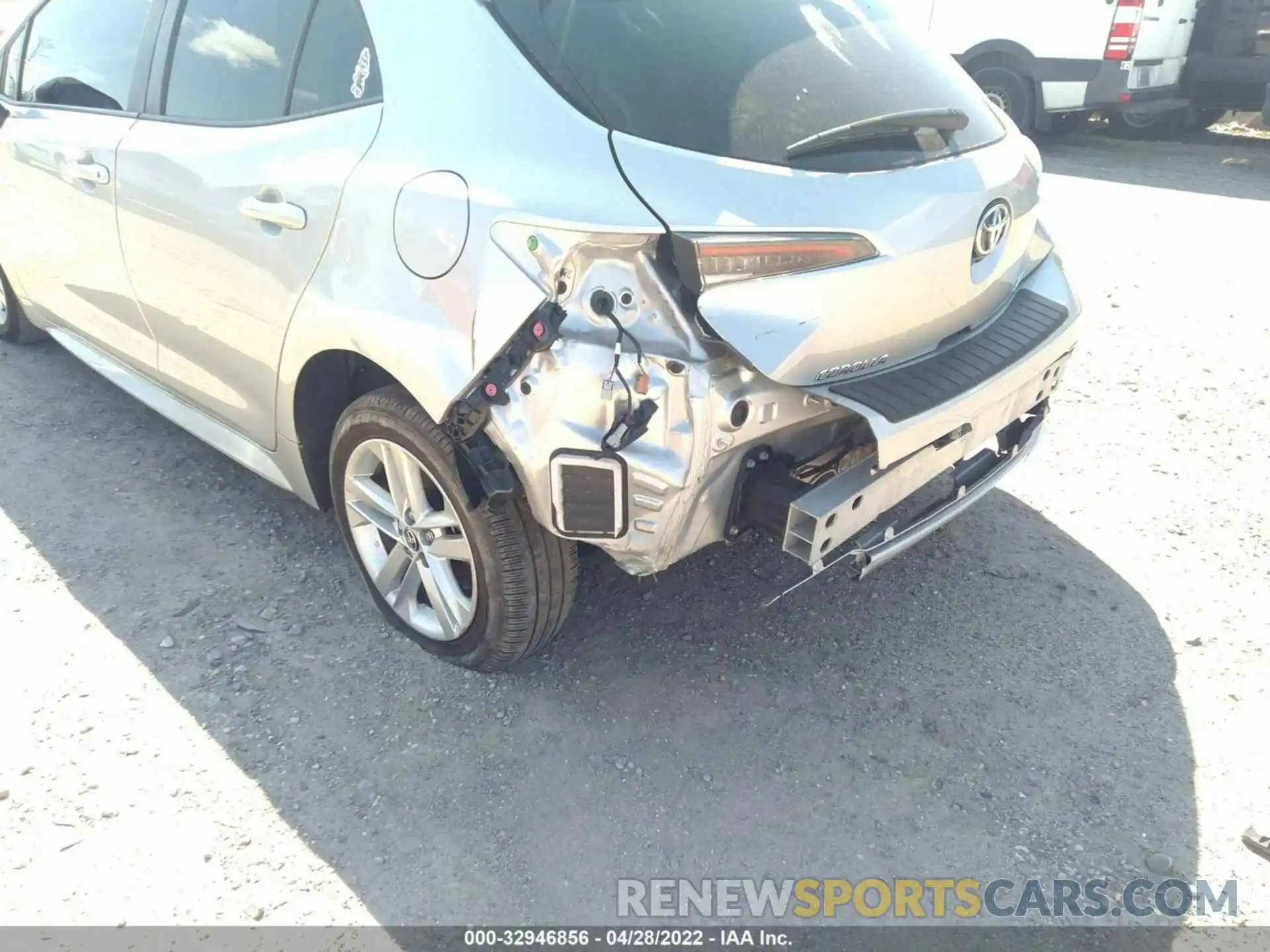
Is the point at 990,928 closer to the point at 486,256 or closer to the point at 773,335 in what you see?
the point at 773,335

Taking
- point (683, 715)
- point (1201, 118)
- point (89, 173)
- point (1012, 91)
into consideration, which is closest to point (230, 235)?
point (89, 173)

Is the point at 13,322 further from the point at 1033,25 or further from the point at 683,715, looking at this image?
the point at 1033,25

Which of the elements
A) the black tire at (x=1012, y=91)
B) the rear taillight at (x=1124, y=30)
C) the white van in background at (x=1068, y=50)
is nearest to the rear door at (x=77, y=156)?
the white van in background at (x=1068, y=50)

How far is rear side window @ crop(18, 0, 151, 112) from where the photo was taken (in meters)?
3.27

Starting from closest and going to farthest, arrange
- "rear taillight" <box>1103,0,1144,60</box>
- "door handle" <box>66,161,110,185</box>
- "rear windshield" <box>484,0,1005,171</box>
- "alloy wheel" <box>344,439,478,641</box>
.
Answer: "rear windshield" <box>484,0,1005,171</box>, "alloy wheel" <box>344,439,478,641</box>, "door handle" <box>66,161,110,185</box>, "rear taillight" <box>1103,0,1144,60</box>

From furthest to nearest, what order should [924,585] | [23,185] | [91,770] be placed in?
1. [23,185]
2. [924,585]
3. [91,770]

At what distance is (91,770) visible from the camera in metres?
2.55

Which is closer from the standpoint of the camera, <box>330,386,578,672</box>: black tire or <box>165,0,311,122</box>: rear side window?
<box>330,386,578,672</box>: black tire

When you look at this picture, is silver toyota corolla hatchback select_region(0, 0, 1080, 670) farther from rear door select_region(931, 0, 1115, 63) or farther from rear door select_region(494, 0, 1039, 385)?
rear door select_region(931, 0, 1115, 63)

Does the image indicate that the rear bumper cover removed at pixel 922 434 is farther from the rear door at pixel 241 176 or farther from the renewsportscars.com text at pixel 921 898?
the rear door at pixel 241 176

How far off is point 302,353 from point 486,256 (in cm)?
80

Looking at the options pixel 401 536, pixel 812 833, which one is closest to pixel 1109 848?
pixel 812 833

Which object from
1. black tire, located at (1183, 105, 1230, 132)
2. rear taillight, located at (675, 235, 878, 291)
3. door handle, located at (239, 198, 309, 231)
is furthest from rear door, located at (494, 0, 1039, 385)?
black tire, located at (1183, 105, 1230, 132)

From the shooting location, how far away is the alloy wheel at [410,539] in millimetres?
2676
